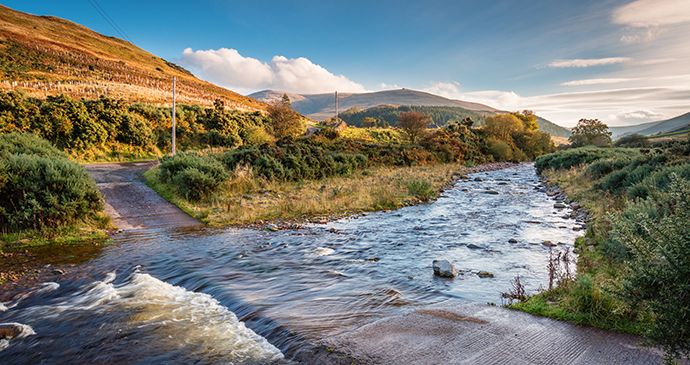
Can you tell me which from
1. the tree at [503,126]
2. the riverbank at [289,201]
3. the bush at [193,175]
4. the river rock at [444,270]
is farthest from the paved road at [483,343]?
the tree at [503,126]

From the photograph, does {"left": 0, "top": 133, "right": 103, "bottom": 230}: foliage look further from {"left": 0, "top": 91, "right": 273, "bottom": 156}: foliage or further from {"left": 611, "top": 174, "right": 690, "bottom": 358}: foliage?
{"left": 0, "top": 91, "right": 273, "bottom": 156}: foliage

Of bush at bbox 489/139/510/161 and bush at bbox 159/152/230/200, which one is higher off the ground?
bush at bbox 489/139/510/161

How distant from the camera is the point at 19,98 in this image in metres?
21.2

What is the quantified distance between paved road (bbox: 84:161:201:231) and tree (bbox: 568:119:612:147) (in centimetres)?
5668

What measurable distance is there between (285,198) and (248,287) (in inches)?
313

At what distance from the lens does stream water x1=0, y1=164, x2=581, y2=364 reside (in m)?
4.10

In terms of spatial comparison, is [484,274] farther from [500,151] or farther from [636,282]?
[500,151]

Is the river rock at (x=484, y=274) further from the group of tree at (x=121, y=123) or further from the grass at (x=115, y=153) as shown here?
the group of tree at (x=121, y=123)

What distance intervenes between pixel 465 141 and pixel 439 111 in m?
121

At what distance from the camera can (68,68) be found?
5228 cm

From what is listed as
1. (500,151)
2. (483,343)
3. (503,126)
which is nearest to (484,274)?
(483,343)

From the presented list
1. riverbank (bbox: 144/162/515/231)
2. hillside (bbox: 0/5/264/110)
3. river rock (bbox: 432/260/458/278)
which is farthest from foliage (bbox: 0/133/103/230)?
hillside (bbox: 0/5/264/110)

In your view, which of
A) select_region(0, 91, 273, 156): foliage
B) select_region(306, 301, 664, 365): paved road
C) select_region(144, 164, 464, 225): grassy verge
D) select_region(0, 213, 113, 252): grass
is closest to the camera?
select_region(306, 301, 664, 365): paved road

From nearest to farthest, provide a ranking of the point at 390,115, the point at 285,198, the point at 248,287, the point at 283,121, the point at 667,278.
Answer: the point at 667,278
the point at 248,287
the point at 285,198
the point at 283,121
the point at 390,115
